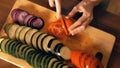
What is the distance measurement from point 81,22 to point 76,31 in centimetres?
4

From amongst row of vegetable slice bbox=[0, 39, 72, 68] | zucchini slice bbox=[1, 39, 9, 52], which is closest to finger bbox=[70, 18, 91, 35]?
row of vegetable slice bbox=[0, 39, 72, 68]

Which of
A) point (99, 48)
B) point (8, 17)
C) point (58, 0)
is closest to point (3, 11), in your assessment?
point (8, 17)

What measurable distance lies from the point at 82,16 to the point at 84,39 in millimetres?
79

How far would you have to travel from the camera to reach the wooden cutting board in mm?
814

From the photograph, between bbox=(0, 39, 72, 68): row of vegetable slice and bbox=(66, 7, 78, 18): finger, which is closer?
bbox=(0, 39, 72, 68): row of vegetable slice

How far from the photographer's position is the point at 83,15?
0.85m

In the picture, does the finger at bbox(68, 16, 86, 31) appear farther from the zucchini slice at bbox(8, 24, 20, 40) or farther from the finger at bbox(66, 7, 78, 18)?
the zucchini slice at bbox(8, 24, 20, 40)

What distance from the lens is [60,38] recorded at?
82 cm

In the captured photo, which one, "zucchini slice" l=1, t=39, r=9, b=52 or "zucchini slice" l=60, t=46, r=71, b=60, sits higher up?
"zucchini slice" l=1, t=39, r=9, b=52

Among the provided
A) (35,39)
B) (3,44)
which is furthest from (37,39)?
(3,44)

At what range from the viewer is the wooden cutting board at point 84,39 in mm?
814

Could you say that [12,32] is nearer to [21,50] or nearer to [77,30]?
[21,50]

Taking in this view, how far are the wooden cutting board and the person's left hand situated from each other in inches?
0.9

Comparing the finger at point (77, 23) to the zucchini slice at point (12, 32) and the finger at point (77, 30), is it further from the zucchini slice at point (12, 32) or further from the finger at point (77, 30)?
the zucchini slice at point (12, 32)
